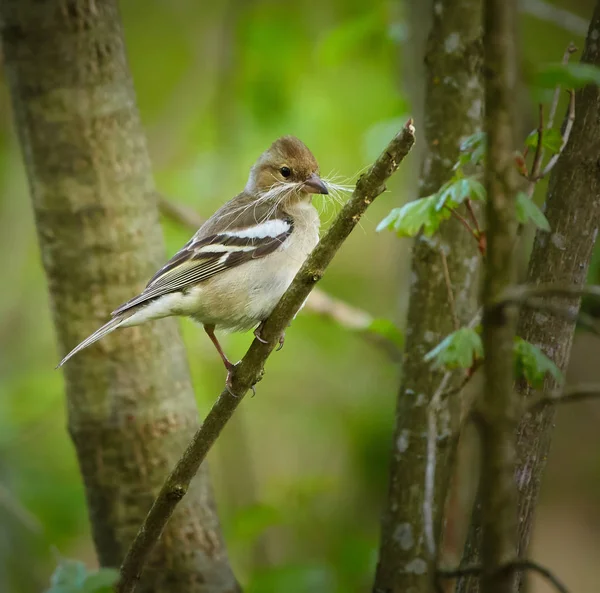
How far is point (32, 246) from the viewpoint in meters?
7.65

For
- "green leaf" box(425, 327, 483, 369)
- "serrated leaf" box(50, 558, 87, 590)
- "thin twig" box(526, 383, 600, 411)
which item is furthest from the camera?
"serrated leaf" box(50, 558, 87, 590)

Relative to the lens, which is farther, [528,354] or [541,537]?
[541,537]

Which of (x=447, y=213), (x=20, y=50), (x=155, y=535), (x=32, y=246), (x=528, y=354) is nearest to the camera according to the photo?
(x=528, y=354)

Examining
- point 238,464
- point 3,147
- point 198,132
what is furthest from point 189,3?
point 238,464

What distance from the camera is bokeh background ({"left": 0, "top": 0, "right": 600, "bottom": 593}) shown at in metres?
5.22

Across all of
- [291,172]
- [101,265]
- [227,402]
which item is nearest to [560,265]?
[227,402]

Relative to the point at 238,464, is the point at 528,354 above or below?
below

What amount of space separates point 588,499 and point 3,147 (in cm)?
752

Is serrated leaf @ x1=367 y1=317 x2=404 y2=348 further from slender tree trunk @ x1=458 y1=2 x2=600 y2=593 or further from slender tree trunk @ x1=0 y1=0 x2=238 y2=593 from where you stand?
slender tree trunk @ x1=0 y1=0 x2=238 y2=593

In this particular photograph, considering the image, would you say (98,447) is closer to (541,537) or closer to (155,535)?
(155,535)

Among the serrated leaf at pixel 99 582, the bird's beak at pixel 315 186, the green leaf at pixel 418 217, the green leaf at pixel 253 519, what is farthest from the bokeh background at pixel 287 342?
the serrated leaf at pixel 99 582

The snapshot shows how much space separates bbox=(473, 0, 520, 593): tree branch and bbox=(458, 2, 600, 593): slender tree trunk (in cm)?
88

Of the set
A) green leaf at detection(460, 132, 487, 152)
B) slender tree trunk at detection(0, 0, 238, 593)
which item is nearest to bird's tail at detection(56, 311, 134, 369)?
slender tree trunk at detection(0, 0, 238, 593)

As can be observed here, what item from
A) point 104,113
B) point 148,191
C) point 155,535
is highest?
point 104,113
